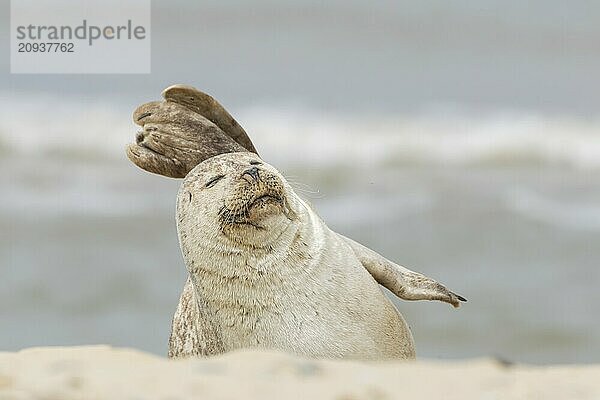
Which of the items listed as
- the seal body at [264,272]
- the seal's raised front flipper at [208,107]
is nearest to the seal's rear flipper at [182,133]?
the seal's raised front flipper at [208,107]

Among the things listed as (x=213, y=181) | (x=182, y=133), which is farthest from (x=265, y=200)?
Result: (x=182, y=133)

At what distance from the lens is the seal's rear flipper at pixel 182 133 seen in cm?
592

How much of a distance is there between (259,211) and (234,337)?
0.65m

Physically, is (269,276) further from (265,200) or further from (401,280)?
(401,280)

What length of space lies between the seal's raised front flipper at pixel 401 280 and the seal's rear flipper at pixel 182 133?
0.88 meters

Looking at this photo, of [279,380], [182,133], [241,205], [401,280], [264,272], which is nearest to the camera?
[279,380]

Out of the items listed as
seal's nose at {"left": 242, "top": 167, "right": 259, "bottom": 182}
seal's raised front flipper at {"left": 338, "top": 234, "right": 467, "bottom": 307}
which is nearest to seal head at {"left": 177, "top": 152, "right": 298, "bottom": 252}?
seal's nose at {"left": 242, "top": 167, "right": 259, "bottom": 182}

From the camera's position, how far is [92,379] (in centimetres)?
333

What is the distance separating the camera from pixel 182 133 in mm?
5945

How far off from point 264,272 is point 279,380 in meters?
1.64

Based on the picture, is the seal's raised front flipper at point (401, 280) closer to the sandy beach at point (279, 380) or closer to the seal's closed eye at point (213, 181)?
the seal's closed eye at point (213, 181)

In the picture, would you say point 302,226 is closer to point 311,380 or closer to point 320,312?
point 320,312

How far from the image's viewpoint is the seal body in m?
4.90

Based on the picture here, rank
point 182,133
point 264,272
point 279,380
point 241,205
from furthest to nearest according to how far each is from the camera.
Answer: point 182,133
point 264,272
point 241,205
point 279,380
